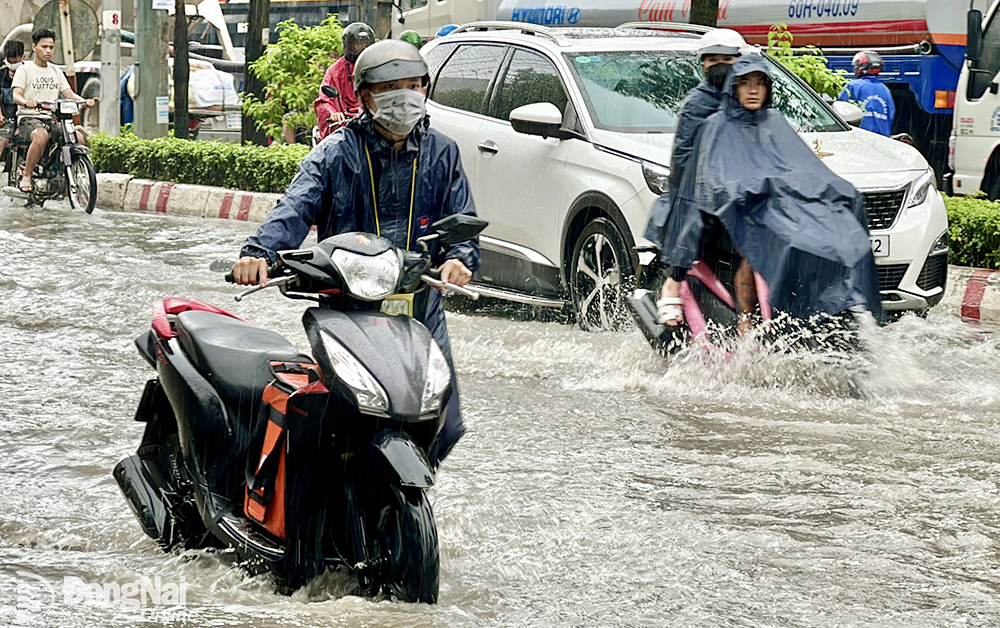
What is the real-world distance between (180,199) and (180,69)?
16.6 feet

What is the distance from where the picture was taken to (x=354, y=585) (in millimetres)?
4055

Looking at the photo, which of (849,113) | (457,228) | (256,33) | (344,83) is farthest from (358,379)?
Answer: (256,33)

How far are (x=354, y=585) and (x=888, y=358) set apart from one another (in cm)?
400

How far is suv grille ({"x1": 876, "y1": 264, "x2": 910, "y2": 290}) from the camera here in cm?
831

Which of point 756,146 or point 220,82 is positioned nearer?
point 756,146

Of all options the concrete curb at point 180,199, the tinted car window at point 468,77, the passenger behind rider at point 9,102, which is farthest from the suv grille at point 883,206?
the passenger behind rider at point 9,102

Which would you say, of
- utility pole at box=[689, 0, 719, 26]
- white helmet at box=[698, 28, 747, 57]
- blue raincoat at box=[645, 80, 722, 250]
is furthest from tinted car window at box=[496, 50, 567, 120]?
utility pole at box=[689, 0, 719, 26]

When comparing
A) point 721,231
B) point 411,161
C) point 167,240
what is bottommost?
point 167,240

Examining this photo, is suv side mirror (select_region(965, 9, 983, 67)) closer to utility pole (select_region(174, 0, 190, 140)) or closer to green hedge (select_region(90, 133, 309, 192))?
green hedge (select_region(90, 133, 309, 192))

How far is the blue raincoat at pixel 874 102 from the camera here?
13430 mm

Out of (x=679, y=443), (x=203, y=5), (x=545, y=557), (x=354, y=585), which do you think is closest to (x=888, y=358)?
(x=679, y=443)

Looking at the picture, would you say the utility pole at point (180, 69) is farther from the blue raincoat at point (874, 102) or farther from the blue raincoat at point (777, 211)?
the blue raincoat at point (777, 211)

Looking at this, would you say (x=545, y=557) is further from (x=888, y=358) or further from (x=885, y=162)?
(x=885, y=162)

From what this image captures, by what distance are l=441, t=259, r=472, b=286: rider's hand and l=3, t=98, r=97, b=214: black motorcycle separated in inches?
424
